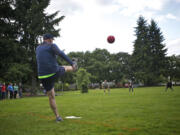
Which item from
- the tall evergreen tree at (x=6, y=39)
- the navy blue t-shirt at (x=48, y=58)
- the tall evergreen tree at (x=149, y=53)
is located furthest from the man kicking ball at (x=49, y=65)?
the tall evergreen tree at (x=149, y=53)

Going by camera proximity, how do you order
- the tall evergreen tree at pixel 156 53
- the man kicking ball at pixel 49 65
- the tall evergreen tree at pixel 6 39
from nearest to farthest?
the man kicking ball at pixel 49 65, the tall evergreen tree at pixel 6 39, the tall evergreen tree at pixel 156 53

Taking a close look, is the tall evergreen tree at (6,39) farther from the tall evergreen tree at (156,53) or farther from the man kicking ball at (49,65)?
the tall evergreen tree at (156,53)

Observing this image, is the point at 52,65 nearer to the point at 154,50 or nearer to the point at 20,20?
the point at 20,20

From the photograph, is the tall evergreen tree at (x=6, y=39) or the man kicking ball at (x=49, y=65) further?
the tall evergreen tree at (x=6, y=39)

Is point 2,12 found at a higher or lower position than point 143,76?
higher

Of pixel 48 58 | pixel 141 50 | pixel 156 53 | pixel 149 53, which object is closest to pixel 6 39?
pixel 48 58

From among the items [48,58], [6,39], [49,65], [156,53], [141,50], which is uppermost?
[141,50]

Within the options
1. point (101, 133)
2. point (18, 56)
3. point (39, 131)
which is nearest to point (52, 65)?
point (39, 131)

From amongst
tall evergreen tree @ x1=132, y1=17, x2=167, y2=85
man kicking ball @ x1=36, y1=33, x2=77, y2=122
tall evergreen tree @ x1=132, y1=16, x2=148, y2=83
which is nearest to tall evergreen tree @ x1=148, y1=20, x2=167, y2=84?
tall evergreen tree @ x1=132, y1=17, x2=167, y2=85

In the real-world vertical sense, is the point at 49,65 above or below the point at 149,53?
below

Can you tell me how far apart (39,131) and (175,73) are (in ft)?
180

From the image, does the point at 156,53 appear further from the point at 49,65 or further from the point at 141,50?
the point at 49,65

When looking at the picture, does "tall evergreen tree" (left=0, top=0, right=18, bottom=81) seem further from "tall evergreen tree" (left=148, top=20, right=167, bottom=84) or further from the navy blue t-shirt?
"tall evergreen tree" (left=148, top=20, right=167, bottom=84)

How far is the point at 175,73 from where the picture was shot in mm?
52562
